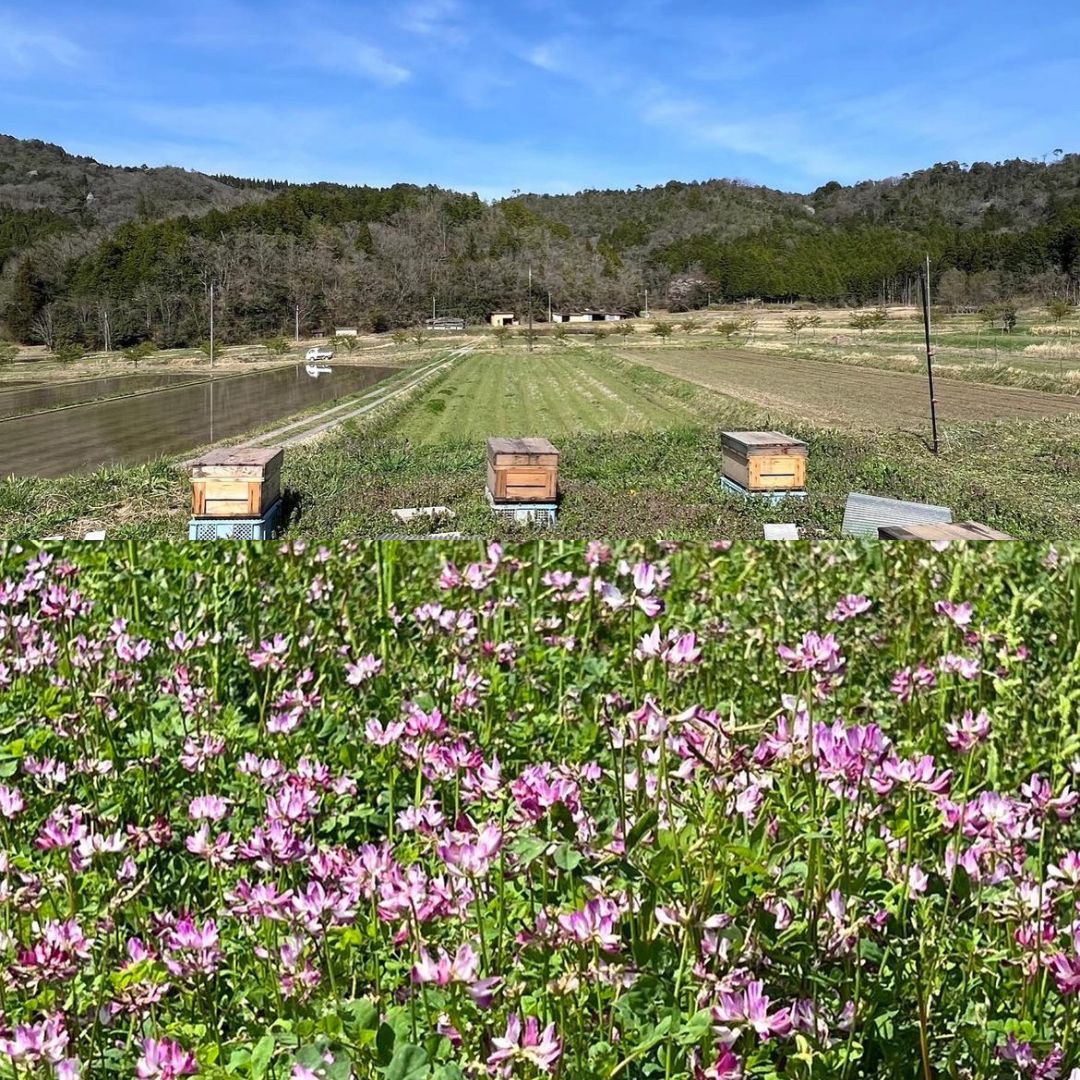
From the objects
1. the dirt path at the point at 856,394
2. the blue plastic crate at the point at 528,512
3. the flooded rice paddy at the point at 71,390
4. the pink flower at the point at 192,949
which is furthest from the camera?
the dirt path at the point at 856,394

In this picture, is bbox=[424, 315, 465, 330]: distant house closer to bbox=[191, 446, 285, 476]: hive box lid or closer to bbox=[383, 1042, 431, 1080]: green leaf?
bbox=[191, 446, 285, 476]: hive box lid

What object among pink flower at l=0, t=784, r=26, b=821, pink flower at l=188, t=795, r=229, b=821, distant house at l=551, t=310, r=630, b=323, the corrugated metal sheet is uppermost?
distant house at l=551, t=310, r=630, b=323

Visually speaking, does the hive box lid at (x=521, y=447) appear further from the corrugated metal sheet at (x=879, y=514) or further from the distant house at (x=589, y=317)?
the distant house at (x=589, y=317)

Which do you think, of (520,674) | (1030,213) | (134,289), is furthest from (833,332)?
(520,674)

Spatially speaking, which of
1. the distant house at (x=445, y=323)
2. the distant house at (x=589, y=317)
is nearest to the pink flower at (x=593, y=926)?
the distant house at (x=445, y=323)

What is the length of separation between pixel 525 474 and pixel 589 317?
4152 centimetres

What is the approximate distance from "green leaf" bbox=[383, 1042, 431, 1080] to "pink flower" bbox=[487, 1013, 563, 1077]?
11 centimetres

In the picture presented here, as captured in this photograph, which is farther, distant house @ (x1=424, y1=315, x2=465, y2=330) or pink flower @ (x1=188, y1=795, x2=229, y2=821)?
distant house @ (x1=424, y1=315, x2=465, y2=330)

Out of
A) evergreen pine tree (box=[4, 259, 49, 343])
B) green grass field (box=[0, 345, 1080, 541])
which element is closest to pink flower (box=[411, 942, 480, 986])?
green grass field (box=[0, 345, 1080, 541])

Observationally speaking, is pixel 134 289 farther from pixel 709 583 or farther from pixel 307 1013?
pixel 307 1013

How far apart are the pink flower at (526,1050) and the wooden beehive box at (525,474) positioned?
8.05 meters

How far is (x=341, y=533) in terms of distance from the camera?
878cm

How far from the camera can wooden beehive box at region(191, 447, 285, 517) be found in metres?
8.16

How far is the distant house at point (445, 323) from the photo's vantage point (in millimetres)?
34875
